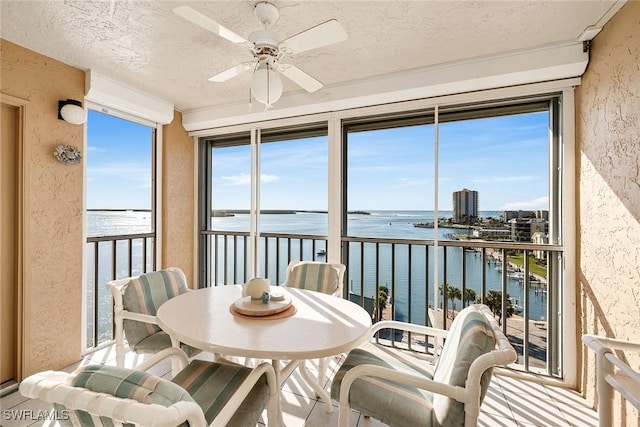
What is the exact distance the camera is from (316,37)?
145 cm

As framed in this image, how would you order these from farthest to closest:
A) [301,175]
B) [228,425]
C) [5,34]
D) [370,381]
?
[301,175] → [5,34] → [370,381] → [228,425]

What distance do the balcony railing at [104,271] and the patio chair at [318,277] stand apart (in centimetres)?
186

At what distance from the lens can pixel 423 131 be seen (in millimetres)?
2811

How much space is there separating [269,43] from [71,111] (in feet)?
6.19

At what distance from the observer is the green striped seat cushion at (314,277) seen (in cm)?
238

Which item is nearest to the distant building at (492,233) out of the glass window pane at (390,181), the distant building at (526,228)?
the distant building at (526,228)

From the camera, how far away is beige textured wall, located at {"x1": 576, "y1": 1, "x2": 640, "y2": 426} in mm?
1619

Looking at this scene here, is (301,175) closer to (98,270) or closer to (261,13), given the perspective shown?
(261,13)

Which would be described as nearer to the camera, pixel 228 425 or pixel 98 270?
pixel 228 425

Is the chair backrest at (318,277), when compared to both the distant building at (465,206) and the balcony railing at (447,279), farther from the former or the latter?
the distant building at (465,206)

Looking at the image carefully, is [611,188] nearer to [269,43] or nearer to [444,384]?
[444,384]

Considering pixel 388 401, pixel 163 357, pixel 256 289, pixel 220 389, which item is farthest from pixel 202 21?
pixel 388 401

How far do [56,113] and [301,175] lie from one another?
2157mm

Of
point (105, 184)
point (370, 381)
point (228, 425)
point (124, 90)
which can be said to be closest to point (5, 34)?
point (124, 90)
